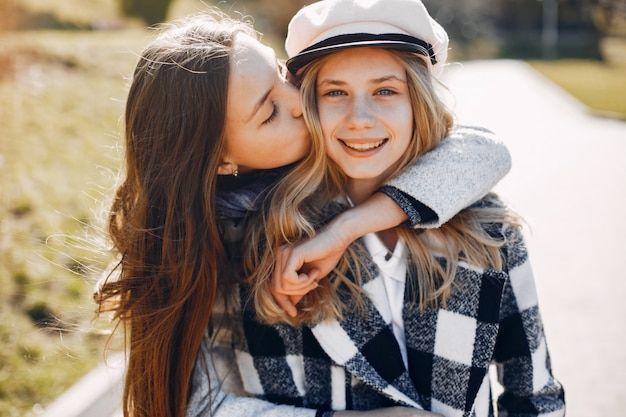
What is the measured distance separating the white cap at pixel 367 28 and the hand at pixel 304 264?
23.8 inches

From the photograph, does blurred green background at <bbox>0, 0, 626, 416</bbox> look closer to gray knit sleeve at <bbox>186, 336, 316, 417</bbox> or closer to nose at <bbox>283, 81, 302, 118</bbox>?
gray knit sleeve at <bbox>186, 336, 316, 417</bbox>

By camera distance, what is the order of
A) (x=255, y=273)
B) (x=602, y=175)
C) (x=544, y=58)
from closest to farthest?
(x=255, y=273), (x=602, y=175), (x=544, y=58)

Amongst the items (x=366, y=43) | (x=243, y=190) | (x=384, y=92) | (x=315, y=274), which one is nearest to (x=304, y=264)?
(x=315, y=274)

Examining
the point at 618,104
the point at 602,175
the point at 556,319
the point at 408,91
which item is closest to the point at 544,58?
the point at 618,104

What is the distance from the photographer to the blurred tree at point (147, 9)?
1822 cm

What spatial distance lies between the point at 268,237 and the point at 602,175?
758 centimetres

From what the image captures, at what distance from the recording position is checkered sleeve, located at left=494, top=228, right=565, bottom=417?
6.73ft

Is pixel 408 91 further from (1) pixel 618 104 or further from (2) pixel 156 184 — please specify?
(1) pixel 618 104

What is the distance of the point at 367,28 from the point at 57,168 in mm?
4889

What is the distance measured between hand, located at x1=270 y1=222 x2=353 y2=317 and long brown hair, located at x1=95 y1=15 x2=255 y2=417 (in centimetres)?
26

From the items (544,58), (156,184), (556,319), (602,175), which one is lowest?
(544,58)

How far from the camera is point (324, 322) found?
2074 millimetres

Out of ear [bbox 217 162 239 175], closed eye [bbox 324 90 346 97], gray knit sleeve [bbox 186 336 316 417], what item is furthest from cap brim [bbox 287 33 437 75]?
gray knit sleeve [bbox 186 336 316 417]

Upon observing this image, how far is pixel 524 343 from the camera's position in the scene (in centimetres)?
205
